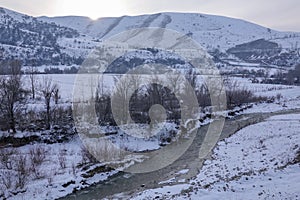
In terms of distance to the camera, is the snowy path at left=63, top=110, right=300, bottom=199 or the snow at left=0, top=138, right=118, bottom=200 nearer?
the snow at left=0, top=138, right=118, bottom=200

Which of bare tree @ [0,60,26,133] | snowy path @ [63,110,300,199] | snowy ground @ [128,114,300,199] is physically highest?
bare tree @ [0,60,26,133]

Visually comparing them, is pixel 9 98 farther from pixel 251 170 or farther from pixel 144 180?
pixel 251 170

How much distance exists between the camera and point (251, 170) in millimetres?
15758

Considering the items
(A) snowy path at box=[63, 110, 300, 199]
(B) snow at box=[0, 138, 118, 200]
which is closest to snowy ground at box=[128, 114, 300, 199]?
(A) snowy path at box=[63, 110, 300, 199]

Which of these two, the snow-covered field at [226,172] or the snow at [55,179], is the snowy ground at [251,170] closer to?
the snow-covered field at [226,172]

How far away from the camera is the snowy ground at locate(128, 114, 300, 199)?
38.3 ft

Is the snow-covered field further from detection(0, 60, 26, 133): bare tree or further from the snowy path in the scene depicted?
detection(0, 60, 26, 133): bare tree

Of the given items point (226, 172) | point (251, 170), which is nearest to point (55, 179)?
point (226, 172)

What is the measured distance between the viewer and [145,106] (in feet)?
136

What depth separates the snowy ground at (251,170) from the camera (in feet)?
38.3

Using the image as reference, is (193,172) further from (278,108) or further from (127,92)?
(278,108)

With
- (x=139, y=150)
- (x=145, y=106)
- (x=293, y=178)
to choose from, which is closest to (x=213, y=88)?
(x=145, y=106)

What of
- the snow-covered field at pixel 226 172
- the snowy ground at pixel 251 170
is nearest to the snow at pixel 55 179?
the snow-covered field at pixel 226 172

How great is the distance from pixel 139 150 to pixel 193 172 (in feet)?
29.3
